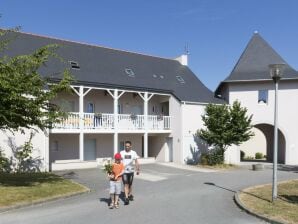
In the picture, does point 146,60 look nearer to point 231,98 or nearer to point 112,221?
point 231,98

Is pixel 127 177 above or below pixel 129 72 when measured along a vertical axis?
below

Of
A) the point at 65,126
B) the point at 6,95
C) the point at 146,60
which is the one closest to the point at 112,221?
the point at 6,95

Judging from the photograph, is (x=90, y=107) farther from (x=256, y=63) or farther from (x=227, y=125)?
(x=256, y=63)

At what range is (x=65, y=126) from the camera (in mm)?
23672

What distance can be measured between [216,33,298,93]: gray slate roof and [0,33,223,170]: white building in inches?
113

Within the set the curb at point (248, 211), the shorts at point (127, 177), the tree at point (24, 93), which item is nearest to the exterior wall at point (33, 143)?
the tree at point (24, 93)

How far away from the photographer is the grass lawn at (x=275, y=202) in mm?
9844

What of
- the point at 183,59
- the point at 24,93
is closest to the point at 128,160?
the point at 24,93

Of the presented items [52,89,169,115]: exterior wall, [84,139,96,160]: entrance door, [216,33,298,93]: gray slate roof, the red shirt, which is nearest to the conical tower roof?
[216,33,298,93]: gray slate roof

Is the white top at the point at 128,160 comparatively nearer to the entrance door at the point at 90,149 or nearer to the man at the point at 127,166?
the man at the point at 127,166

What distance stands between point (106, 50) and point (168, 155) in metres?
9.57

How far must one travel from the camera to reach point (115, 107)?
2583cm

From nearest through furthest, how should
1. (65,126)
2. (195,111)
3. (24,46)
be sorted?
1. (65,126)
2. (24,46)
3. (195,111)

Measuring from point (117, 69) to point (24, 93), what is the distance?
1635cm
